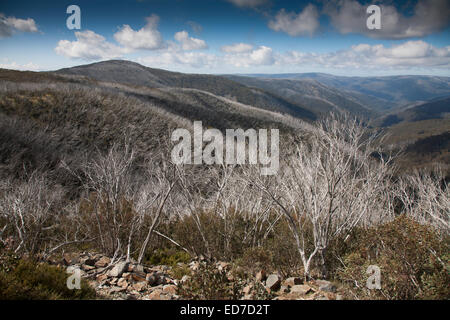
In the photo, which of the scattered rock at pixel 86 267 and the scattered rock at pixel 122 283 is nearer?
the scattered rock at pixel 122 283

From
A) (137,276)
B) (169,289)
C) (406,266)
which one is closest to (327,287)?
(406,266)

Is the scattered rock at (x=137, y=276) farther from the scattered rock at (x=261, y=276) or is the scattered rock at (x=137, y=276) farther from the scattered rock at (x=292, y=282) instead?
the scattered rock at (x=292, y=282)

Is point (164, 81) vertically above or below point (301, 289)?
above

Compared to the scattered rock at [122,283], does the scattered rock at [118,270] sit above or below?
above

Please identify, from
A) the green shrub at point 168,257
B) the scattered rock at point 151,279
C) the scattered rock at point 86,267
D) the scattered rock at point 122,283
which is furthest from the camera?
the green shrub at point 168,257

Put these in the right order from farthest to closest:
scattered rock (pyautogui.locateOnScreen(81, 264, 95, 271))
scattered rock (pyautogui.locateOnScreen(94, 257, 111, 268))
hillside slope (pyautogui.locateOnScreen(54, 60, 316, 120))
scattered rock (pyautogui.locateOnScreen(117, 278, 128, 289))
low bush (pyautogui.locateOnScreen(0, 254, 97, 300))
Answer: hillside slope (pyautogui.locateOnScreen(54, 60, 316, 120)), scattered rock (pyautogui.locateOnScreen(94, 257, 111, 268)), scattered rock (pyautogui.locateOnScreen(81, 264, 95, 271)), scattered rock (pyautogui.locateOnScreen(117, 278, 128, 289)), low bush (pyautogui.locateOnScreen(0, 254, 97, 300))

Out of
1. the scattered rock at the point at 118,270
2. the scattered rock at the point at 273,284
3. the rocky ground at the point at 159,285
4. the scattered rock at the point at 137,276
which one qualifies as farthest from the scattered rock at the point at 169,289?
the scattered rock at the point at 273,284

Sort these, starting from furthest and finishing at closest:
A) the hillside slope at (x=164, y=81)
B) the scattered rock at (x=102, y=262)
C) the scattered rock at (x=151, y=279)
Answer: the hillside slope at (x=164, y=81), the scattered rock at (x=102, y=262), the scattered rock at (x=151, y=279)

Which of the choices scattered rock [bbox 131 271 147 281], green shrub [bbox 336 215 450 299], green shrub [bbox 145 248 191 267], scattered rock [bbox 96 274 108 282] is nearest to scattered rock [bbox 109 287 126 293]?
scattered rock [bbox 131 271 147 281]

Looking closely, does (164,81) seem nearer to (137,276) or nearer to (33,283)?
(137,276)

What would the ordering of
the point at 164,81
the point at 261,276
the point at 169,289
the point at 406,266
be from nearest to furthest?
the point at 406,266
the point at 169,289
the point at 261,276
the point at 164,81

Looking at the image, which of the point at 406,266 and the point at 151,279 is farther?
the point at 151,279

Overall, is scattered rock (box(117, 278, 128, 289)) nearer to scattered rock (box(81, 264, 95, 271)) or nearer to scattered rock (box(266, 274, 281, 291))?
scattered rock (box(81, 264, 95, 271))
